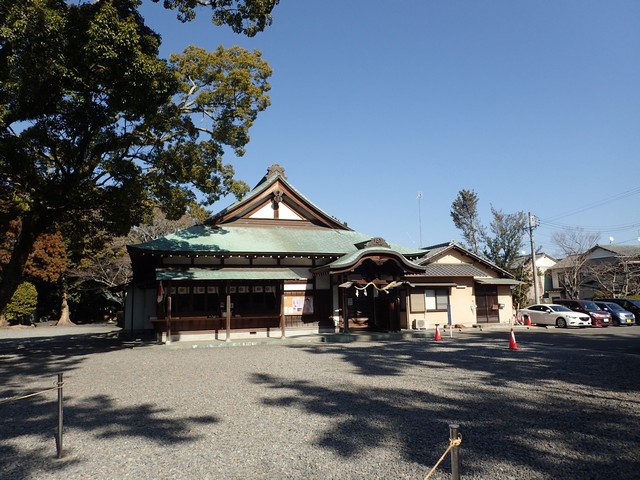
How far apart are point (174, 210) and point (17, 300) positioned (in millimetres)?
28648

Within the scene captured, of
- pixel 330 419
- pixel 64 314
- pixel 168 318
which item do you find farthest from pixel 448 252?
pixel 64 314

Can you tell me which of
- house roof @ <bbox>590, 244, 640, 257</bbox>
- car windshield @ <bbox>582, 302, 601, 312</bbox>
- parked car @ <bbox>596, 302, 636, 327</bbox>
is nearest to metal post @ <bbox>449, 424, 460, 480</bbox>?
car windshield @ <bbox>582, 302, 601, 312</bbox>

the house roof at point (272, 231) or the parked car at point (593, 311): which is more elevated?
the house roof at point (272, 231)

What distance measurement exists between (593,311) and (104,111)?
27214 millimetres

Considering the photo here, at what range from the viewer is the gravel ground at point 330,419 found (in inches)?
196

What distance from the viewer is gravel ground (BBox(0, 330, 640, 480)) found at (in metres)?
4.98

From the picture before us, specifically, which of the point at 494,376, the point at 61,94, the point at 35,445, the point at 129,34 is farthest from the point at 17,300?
the point at 494,376

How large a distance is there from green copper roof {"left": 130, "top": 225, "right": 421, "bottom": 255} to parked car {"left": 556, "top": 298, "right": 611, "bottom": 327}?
11.8 meters

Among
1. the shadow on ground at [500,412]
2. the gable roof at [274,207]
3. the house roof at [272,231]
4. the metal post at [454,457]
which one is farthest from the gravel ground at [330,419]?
the gable roof at [274,207]

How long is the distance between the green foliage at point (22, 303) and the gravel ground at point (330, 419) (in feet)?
91.6

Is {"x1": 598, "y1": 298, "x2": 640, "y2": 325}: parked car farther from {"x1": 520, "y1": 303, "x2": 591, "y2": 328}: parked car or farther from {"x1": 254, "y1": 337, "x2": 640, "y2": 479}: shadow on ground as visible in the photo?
{"x1": 254, "y1": 337, "x2": 640, "y2": 479}: shadow on ground

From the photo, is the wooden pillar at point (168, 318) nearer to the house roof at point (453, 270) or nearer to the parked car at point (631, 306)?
the house roof at point (453, 270)

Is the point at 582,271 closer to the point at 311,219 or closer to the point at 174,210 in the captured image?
the point at 311,219

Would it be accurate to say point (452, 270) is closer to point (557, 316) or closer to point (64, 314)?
point (557, 316)
